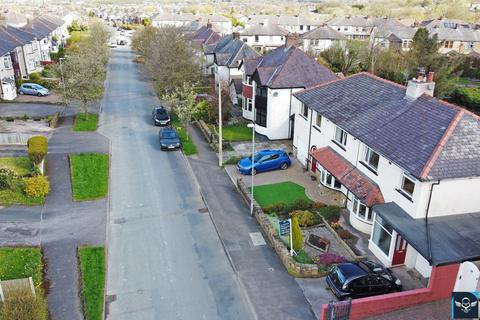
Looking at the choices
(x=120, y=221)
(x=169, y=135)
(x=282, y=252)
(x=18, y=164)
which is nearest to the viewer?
(x=282, y=252)

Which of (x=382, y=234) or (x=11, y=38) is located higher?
(x=11, y=38)

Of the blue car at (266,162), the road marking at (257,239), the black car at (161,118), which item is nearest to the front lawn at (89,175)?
the black car at (161,118)

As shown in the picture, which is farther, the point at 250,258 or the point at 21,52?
the point at 21,52

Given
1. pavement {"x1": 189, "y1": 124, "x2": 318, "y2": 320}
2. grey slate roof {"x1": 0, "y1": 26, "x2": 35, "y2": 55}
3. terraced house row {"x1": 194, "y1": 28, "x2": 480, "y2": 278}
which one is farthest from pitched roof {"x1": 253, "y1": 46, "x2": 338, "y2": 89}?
grey slate roof {"x1": 0, "y1": 26, "x2": 35, "y2": 55}

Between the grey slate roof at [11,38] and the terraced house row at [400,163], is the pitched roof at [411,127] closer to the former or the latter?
the terraced house row at [400,163]

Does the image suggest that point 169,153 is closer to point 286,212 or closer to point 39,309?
point 286,212

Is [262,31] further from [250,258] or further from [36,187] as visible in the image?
[250,258]

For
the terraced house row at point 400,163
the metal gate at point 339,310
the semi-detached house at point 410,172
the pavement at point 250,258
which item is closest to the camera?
the metal gate at point 339,310

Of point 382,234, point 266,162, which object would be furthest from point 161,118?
point 382,234
